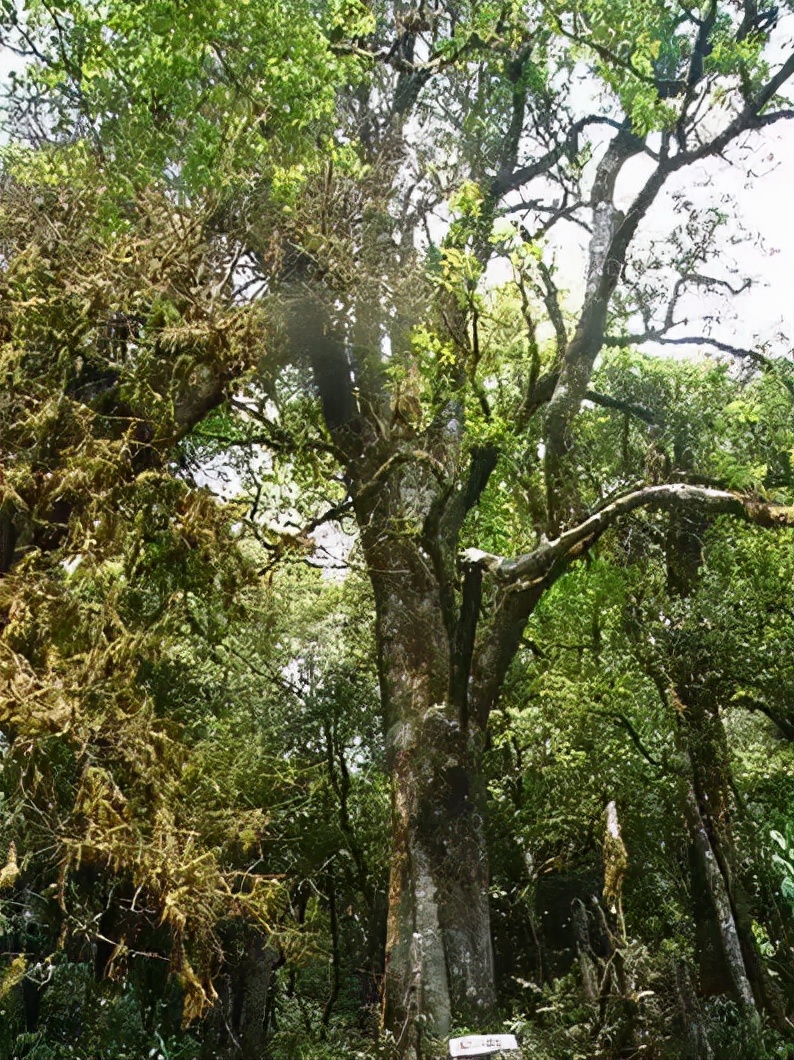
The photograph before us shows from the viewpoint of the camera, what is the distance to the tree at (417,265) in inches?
327

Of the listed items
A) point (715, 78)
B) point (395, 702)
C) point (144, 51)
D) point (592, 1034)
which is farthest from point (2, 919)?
point (715, 78)

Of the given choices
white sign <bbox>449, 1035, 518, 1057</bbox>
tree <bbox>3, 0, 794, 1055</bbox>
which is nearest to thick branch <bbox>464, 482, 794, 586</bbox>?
tree <bbox>3, 0, 794, 1055</bbox>

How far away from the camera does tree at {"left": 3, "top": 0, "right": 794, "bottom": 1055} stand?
27.3 feet

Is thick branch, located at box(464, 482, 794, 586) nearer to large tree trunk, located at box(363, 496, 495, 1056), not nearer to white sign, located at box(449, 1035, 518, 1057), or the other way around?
large tree trunk, located at box(363, 496, 495, 1056)

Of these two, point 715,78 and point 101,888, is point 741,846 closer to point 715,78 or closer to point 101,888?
point 101,888

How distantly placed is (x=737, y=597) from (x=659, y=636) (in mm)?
1163

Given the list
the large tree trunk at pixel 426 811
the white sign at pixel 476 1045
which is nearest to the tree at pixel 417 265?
the large tree trunk at pixel 426 811

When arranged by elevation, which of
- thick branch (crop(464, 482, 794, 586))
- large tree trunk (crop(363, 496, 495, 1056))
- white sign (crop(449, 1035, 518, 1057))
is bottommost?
white sign (crop(449, 1035, 518, 1057))

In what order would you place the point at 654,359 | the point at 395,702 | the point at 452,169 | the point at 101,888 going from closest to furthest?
1. the point at 395,702
2. the point at 452,169
3. the point at 101,888
4. the point at 654,359

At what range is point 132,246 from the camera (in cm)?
874

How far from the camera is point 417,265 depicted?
11.1 meters

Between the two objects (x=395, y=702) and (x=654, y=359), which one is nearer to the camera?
(x=395, y=702)

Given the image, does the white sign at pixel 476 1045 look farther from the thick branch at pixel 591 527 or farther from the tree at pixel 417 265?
the thick branch at pixel 591 527

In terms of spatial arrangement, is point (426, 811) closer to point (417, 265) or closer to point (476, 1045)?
point (476, 1045)
